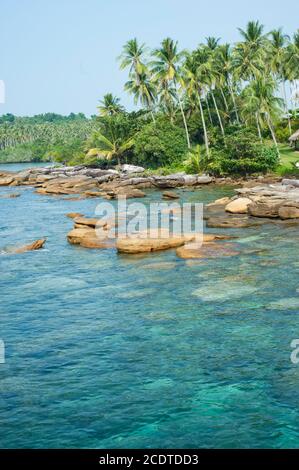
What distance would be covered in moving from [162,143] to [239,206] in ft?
108

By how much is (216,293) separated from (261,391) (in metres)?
6.35

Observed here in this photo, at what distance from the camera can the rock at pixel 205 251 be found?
69.1 ft

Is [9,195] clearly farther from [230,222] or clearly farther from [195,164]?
[230,222]

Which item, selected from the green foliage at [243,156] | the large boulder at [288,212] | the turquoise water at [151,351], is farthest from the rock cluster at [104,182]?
the turquoise water at [151,351]

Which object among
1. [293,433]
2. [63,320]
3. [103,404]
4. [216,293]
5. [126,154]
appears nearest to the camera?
[293,433]

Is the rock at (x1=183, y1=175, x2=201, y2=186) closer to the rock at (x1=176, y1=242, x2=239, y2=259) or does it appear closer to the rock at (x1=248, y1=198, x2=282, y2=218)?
the rock at (x1=248, y1=198, x2=282, y2=218)

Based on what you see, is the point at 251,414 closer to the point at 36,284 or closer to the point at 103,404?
the point at 103,404

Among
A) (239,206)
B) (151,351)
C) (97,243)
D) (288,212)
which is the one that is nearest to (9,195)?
(239,206)

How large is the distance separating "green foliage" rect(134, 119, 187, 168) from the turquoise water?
42.4 metres

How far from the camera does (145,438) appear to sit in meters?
8.70

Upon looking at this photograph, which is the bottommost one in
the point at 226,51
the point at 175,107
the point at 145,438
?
the point at 145,438

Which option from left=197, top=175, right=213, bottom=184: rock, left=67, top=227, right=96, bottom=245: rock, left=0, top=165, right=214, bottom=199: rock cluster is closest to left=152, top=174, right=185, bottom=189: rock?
left=0, top=165, right=214, bottom=199: rock cluster

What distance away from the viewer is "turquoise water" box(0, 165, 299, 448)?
902cm

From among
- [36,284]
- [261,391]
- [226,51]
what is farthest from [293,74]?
[261,391]
